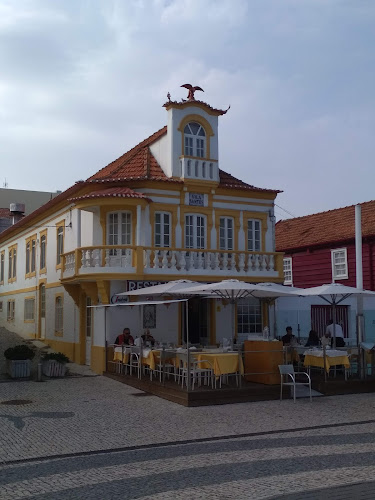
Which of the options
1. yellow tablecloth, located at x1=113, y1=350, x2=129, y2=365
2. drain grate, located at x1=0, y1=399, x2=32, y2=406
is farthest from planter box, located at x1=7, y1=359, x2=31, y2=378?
drain grate, located at x1=0, y1=399, x2=32, y2=406

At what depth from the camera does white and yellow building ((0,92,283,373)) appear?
61.1ft

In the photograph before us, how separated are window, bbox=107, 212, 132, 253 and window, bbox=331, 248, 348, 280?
469 inches

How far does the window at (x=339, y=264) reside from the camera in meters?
27.1

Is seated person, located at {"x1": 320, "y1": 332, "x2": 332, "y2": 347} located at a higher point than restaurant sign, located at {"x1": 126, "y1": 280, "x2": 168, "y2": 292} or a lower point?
lower

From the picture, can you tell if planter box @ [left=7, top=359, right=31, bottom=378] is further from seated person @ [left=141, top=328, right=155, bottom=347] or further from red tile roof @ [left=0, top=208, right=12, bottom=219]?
red tile roof @ [left=0, top=208, right=12, bottom=219]

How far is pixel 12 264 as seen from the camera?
31938 mm

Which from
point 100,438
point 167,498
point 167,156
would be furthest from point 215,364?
point 167,156

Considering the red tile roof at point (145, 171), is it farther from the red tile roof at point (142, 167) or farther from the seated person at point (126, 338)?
the seated person at point (126, 338)

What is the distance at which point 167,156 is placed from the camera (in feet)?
67.1

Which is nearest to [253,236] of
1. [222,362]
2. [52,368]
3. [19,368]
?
[222,362]

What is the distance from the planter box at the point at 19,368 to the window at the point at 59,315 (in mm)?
5386

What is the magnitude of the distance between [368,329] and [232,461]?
1762 cm

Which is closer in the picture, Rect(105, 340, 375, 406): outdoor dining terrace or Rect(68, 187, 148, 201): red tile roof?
Rect(105, 340, 375, 406): outdoor dining terrace

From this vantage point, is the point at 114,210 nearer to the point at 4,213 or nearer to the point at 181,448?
the point at 181,448
